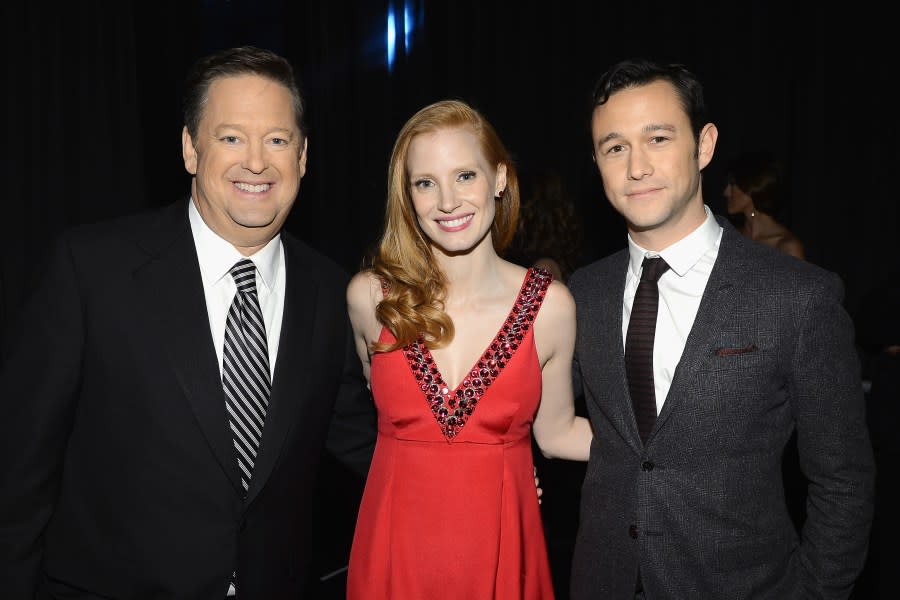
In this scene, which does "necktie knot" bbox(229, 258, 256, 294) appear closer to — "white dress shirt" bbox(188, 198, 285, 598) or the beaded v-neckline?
"white dress shirt" bbox(188, 198, 285, 598)

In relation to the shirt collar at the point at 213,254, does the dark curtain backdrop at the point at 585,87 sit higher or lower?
higher

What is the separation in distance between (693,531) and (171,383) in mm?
1260

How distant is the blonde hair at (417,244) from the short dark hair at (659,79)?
0.41 m

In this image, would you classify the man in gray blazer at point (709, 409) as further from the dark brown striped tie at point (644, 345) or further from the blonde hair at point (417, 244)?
the blonde hair at point (417, 244)

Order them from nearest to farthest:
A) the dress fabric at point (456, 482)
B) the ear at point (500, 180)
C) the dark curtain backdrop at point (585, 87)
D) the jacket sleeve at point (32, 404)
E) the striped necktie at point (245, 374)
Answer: the jacket sleeve at point (32, 404)
the striped necktie at point (245, 374)
the dress fabric at point (456, 482)
the ear at point (500, 180)
the dark curtain backdrop at point (585, 87)

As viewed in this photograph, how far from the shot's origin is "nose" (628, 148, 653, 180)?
1.69 m

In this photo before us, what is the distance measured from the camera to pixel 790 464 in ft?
14.1

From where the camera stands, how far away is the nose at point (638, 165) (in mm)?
1688

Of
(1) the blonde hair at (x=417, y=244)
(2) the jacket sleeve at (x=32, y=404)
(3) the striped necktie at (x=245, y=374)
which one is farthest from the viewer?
(1) the blonde hair at (x=417, y=244)

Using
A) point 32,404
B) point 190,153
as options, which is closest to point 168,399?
point 32,404

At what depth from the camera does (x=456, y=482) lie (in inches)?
75.0

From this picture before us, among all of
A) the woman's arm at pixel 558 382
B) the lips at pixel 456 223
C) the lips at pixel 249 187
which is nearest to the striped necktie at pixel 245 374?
the lips at pixel 249 187

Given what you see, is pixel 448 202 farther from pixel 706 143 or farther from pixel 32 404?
pixel 32 404

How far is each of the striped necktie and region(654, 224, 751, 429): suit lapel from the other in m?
0.96
